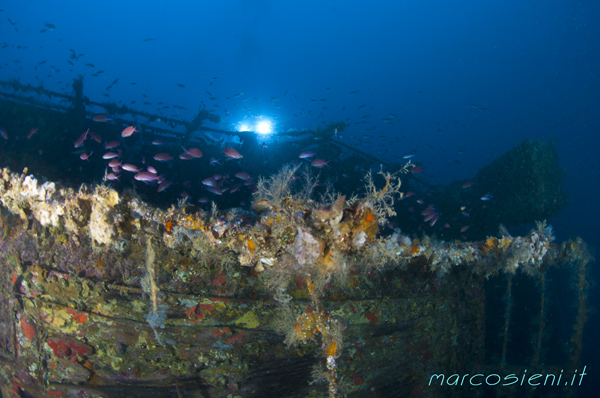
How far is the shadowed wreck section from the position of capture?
3068 millimetres

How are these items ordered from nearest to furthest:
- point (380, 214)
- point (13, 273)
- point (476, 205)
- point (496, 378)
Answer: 1. point (380, 214)
2. point (13, 273)
3. point (496, 378)
4. point (476, 205)

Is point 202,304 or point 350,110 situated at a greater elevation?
point 350,110

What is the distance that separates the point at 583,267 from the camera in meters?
6.23

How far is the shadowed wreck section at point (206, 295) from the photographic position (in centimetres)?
307

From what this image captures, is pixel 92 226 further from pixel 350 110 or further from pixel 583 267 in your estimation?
pixel 350 110

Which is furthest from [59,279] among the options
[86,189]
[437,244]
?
[437,244]

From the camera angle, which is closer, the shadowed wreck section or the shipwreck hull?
the shadowed wreck section

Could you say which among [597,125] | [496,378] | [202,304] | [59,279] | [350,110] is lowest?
[496,378]

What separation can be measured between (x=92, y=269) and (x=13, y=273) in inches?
62.0

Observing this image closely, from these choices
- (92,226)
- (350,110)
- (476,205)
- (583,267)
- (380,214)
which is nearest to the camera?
(380,214)

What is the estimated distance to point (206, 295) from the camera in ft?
11.6

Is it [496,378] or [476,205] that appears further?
[476,205]

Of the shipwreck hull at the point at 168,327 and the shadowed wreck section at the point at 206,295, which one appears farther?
the shipwreck hull at the point at 168,327

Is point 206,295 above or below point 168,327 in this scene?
above
